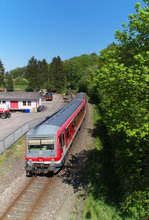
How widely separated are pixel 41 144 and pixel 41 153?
58 centimetres

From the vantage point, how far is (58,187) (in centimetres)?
1141

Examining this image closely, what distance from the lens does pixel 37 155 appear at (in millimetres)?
11750

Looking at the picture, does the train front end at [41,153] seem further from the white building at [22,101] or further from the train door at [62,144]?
the white building at [22,101]

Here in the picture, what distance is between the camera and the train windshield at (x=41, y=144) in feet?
38.3

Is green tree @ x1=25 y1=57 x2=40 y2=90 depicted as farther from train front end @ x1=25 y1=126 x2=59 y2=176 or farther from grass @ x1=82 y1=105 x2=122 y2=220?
train front end @ x1=25 y1=126 x2=59 y2=176

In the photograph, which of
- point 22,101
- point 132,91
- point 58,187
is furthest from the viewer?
point 22,101

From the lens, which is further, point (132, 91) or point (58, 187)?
point (58, 187)

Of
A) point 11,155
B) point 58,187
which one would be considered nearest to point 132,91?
point 58,187

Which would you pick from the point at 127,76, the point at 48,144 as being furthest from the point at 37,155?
the point at 127,76

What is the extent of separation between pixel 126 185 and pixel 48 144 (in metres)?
5.42

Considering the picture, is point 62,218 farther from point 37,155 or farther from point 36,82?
point 36,82

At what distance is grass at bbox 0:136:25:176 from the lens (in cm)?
1407

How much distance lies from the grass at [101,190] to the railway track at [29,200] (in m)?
2.69

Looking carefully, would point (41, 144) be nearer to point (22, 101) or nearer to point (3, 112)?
point (3, 112)
